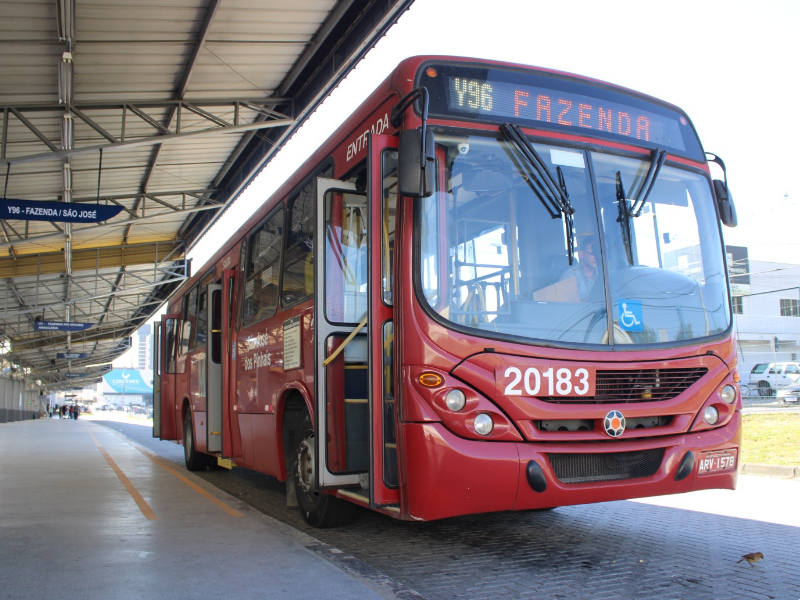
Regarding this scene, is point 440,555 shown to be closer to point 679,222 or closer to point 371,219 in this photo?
point 371,219

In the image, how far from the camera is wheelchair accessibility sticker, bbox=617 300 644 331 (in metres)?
4.85

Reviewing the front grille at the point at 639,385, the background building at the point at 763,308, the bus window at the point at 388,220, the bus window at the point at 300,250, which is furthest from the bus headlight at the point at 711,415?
the background building at the point at 763,308

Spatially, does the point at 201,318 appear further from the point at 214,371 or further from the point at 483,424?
the point at 483,424

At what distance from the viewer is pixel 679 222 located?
5.38 meters

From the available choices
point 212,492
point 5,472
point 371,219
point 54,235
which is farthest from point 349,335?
point 54,235

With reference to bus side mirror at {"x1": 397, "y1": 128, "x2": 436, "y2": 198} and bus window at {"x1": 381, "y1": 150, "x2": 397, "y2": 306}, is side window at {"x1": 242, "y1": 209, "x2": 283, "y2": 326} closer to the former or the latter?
bus window at {"x1": 381, "y1": 150, "x2": 397, "y2": 306}

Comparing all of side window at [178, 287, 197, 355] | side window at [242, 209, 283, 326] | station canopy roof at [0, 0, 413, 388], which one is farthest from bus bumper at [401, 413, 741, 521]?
station canopy roof at [0, 0, 413, 388]

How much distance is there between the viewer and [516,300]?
4.67m

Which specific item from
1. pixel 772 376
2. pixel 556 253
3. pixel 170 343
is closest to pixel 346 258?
pixel 556 253

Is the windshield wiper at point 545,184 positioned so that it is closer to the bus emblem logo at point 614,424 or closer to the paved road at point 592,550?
the bus emblem logo at point 614,424

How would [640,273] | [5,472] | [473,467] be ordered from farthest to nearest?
[5,472]
[640,273]
[473,467]

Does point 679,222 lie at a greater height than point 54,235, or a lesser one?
lesser

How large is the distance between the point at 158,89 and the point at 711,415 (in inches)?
487

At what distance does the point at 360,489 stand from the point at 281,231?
2.93 meters
